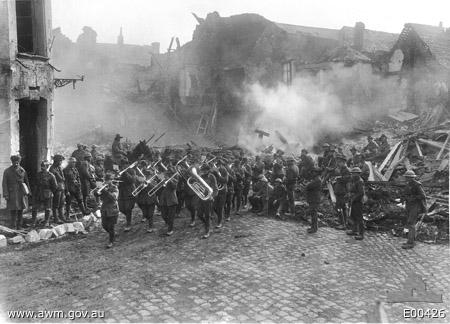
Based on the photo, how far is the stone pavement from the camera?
7.17 metres

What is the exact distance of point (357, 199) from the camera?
1144 centimetres

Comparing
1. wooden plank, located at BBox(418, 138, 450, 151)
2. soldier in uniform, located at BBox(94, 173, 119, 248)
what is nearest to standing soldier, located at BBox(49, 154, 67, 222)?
soldier in uniform, located at BBox(94, 173, 119, 248)

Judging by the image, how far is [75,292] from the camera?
7898 mm

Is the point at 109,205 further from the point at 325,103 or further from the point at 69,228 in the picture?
the point at 325,103

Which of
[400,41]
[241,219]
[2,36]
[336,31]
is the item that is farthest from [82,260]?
[336,31]

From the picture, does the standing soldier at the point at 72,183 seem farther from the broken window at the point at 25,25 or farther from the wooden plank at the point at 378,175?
the wooden plank at the point at 378,175

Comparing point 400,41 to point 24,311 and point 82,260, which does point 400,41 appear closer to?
point 82,260

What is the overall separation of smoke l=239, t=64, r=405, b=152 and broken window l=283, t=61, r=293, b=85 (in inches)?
16.7

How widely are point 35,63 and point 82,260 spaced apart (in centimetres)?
796

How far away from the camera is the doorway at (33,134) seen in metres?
15.3

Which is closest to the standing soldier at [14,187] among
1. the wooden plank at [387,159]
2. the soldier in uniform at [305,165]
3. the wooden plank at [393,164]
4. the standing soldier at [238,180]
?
the standing soldier at [238,180]

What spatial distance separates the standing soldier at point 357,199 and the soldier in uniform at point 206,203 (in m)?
3.65

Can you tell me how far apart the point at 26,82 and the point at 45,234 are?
17.8 feet

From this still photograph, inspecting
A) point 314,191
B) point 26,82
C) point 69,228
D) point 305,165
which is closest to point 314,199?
point 314,191
